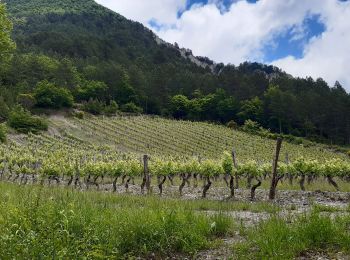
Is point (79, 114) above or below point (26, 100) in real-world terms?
below

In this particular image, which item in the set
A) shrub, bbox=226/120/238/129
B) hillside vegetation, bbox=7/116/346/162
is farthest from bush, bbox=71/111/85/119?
shrub, bbox=226/120/238/129

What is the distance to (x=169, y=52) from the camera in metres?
194

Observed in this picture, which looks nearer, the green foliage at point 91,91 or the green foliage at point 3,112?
the green foliage at point 3,112

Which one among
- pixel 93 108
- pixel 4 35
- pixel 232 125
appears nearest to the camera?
pixel 4 35

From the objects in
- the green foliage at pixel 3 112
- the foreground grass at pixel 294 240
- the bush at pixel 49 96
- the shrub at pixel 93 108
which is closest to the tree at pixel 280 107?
the shrub at pixel 93 108

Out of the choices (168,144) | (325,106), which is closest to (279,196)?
(168,144)

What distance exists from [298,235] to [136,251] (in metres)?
3.15

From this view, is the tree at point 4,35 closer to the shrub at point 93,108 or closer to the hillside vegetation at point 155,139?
the hillside vegetation at point 155,139

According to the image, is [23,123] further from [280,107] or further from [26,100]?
[280,107]

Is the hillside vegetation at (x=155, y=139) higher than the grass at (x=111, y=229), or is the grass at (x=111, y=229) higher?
the hillside vegetation at (x=155, y=139)

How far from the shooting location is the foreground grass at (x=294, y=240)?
24.3 feet

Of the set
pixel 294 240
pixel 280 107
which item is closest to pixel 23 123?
pixel 280 107

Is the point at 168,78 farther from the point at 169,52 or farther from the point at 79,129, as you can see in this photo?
the point at 169,52

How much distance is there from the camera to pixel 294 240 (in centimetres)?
779
